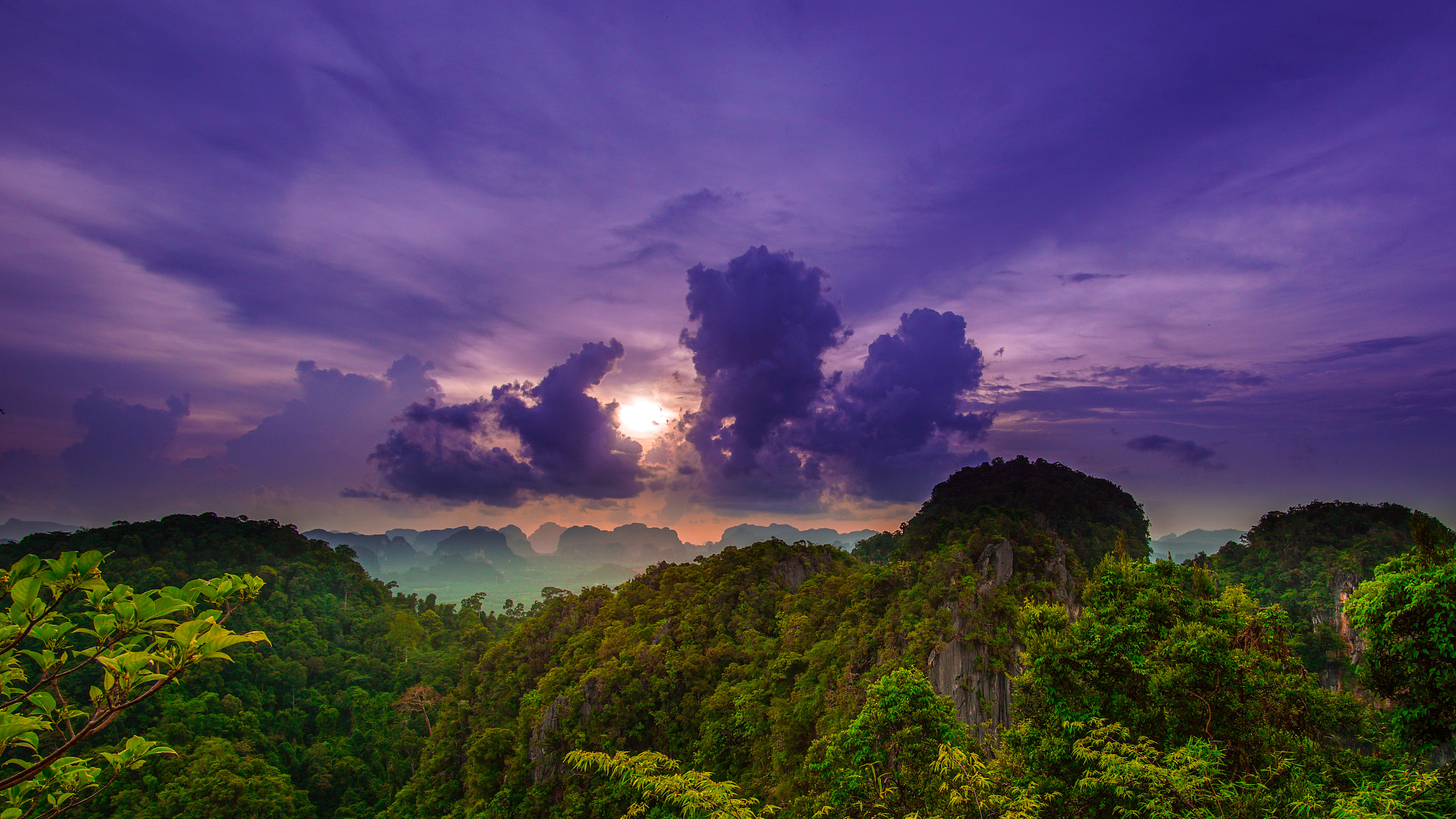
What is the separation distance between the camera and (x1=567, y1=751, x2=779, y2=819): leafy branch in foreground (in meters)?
8.20

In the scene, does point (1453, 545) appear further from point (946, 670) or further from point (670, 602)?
point (670, 602)

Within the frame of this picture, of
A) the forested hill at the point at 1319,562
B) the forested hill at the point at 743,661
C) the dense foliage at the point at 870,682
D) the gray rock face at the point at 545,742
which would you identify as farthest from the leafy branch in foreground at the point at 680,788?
the forested hill at the point at 1319,562

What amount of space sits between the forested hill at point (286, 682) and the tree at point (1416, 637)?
3473 centimetres

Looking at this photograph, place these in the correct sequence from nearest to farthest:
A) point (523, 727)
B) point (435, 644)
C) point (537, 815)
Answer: point (537, 815) < point (523, 727) < point (435, 644)

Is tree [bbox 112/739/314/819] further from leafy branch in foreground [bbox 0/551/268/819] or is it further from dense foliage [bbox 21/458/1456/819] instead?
leafy branch in foreground [bbox 0/551/268/819]

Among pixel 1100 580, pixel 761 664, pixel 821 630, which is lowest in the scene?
pixel 761 664

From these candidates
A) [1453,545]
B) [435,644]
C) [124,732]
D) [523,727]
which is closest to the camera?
[1453,545]

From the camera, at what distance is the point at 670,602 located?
43875 mm

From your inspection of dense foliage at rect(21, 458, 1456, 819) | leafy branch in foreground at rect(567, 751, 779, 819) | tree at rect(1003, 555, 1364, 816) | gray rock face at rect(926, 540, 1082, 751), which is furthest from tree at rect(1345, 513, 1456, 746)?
gray rock face at rect(926, 540, 1082, 751)

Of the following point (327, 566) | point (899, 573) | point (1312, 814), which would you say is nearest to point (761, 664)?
point (899, 573)

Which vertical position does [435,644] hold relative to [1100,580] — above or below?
below

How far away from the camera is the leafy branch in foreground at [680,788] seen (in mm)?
8195

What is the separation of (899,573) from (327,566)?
7550 cm

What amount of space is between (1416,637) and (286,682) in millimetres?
68569
